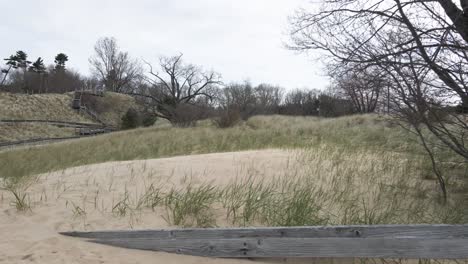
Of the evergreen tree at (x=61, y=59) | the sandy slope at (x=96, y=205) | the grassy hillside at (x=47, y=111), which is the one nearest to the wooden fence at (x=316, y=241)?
the sandy slope at (x=96, y=205)

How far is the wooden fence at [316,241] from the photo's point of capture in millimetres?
3898

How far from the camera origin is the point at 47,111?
66.1m

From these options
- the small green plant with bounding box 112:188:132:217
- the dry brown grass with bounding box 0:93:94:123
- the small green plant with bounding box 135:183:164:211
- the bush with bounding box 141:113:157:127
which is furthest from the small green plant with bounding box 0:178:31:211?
the dry brown grass with bounding box 0:93:94:123

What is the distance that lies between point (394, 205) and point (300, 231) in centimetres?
257

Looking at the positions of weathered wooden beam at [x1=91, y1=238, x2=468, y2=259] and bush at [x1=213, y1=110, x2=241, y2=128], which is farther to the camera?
bush at [x1=213, y1=110, x2=241, y2=128]

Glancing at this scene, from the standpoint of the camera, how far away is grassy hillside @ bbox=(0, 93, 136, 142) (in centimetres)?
5159

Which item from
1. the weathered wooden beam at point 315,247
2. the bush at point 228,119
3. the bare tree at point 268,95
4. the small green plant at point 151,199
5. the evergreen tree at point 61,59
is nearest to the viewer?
the weathered wooden beam at point 315,247

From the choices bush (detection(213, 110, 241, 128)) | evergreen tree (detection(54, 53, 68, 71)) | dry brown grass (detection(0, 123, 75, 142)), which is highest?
evergreen tree (detection(54, 53, 68, 71))

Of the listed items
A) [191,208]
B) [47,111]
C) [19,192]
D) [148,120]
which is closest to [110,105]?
[47,111]

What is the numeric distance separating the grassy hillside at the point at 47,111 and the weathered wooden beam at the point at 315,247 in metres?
48.8

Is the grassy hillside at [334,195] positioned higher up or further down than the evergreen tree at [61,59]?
further down

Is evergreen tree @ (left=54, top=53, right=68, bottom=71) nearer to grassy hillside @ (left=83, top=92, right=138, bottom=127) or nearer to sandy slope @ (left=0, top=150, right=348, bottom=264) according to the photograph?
grassy hillside @ (left=83, top=92, right=138, bottom=127)

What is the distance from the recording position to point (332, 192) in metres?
6.68

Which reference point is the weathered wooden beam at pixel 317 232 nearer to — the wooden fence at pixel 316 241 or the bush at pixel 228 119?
the wooden fence at pixel 316 241
